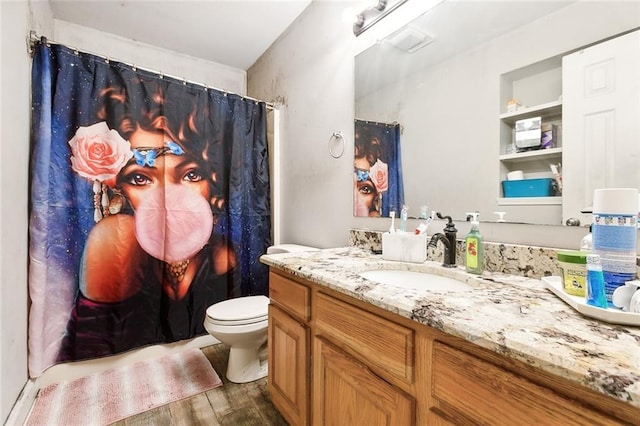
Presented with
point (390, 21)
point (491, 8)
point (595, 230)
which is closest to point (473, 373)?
point (595, 230)

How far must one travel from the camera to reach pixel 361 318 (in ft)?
2.67

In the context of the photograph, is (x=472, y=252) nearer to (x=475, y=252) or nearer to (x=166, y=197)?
(x=475, y=252)

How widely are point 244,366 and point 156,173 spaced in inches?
53.7

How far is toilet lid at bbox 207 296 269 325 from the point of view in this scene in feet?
5.07

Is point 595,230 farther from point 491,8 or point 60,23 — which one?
point 60,23

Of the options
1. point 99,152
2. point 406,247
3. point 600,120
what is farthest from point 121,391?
point 600,120

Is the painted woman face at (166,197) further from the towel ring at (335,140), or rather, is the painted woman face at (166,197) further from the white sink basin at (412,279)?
the white sink basin at (412,279)

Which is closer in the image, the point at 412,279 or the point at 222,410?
the point at 412,279

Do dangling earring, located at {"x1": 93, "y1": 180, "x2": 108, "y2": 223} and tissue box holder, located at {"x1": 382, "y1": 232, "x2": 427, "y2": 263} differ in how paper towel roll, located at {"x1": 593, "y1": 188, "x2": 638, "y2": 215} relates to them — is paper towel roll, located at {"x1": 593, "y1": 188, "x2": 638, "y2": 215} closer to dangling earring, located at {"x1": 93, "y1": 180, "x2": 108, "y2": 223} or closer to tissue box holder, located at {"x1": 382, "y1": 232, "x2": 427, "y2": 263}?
tissue box holder, located at {"x1": 382, "y1": 232, "x2": 427, "y2": 263}

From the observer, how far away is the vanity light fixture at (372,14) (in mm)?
1391

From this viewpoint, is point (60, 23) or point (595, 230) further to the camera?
point (60, 23)

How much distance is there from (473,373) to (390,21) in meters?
1.57

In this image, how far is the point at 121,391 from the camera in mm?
1558

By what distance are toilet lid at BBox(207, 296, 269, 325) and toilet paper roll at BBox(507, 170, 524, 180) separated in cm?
134
